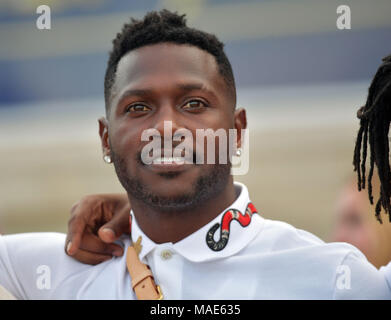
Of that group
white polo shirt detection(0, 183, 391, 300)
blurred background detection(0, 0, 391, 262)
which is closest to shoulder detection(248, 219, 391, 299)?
white polo shirt detection(0, 183, 391, 300)

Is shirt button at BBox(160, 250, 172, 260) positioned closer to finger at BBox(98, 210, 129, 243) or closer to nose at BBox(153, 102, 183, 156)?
finger at BBox(98, 210, 129, 243)

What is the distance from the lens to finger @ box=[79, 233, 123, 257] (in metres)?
1.92

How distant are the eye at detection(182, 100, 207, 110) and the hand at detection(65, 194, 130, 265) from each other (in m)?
0.48

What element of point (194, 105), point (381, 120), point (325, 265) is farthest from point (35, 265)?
point (381, 120)

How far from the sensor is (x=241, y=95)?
818 centimetres

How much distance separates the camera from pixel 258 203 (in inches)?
270

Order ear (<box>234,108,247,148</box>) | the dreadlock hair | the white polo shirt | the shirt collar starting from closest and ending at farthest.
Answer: the dreadlock hair < the white polo shirt < the shirt collar < ear (<box>234,108,247,148</box>)

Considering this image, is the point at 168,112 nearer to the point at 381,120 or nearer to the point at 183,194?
the point at 183,194

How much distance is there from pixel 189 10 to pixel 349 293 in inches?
287

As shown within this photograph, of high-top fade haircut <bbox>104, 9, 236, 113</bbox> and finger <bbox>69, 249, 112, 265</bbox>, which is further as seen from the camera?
finger <bbox>69, 249, 112, 265</bbox>

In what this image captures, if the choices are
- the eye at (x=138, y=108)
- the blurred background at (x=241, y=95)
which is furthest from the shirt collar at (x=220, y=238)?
the blurred background at (x=241, y=95)

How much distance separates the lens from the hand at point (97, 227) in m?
1.90

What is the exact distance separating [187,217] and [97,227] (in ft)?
1.28
